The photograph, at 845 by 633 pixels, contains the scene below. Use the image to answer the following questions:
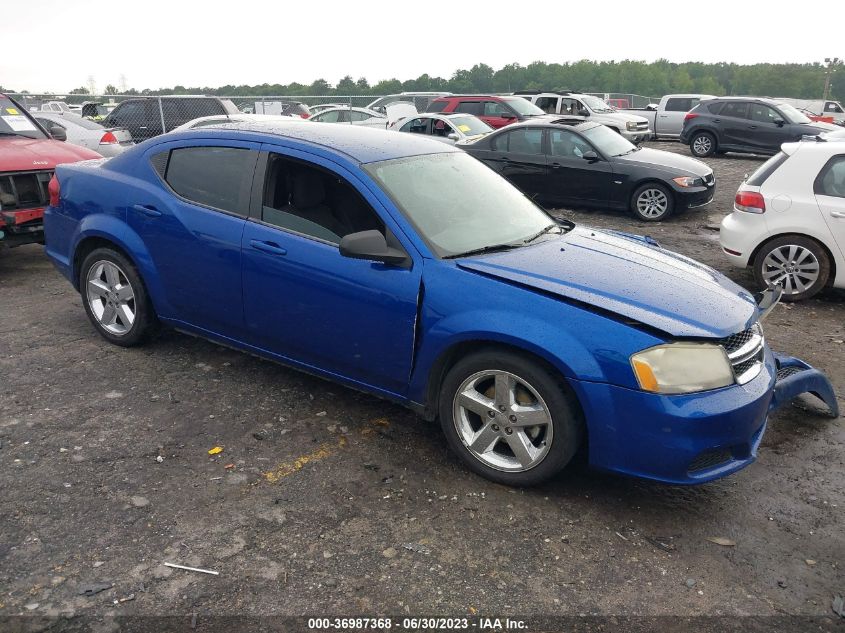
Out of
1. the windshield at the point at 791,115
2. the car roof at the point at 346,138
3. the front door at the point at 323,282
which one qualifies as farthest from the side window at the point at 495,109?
the front door at the point at 323,282

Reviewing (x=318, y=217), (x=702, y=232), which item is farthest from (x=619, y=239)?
(x=702, y=232)

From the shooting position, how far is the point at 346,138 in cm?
436

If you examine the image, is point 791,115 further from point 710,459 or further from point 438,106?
point 710,459

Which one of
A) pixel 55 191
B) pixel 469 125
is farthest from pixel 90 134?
pixel 55 191

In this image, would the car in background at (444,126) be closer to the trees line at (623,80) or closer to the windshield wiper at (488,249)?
the windshield wiper at (488,249)

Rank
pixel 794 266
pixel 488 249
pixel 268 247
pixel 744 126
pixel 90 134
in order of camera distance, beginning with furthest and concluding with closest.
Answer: pixel 744 126 → pixel 90 134 → pixel 794 266 → pixel 268 247 → pixel 488 249

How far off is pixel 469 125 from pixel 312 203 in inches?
489

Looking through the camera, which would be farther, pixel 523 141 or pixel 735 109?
pixel 735 109

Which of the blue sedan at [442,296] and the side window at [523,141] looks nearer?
the blue sedan at [442,296]

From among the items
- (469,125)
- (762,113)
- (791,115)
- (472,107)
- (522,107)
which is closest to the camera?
(469,125)

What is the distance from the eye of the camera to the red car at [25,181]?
7008 mm

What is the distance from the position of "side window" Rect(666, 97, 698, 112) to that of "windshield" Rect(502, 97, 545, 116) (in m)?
7.80

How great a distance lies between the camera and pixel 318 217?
158 inches

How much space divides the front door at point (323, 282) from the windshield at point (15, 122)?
553cm
